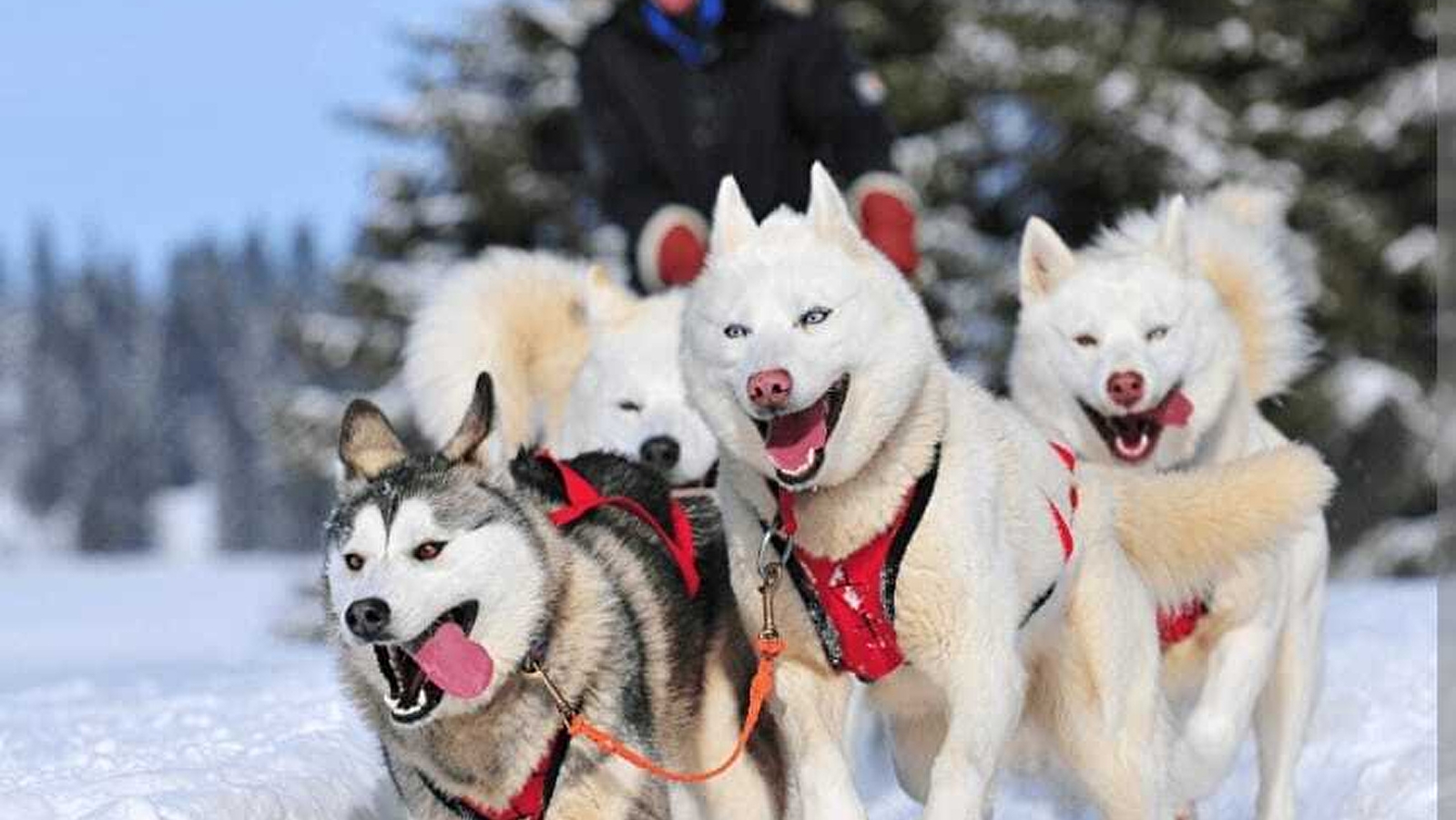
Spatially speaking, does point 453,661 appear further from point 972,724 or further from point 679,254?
point 679,254

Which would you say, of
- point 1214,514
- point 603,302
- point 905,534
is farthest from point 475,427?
point 603,302

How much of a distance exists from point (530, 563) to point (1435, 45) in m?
20.1

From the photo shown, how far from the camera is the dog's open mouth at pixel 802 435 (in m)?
3.85

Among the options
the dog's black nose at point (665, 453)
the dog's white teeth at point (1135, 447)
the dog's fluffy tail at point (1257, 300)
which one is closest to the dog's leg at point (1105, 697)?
the dog's white teeth at point (1135, 447)

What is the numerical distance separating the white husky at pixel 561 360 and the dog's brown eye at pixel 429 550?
1726mm

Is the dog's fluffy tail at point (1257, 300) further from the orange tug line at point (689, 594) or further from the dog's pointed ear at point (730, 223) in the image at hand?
the dog's pointed ear at point (730, 223)

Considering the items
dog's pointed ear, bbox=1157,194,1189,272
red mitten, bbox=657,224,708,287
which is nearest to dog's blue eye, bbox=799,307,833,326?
dog's pointed ear, bbox=1157,194,1189,272

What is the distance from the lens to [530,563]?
3.89m

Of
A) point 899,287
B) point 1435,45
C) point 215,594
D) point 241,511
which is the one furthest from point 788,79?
point 241,511

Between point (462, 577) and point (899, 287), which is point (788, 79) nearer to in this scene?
point (899, 287)

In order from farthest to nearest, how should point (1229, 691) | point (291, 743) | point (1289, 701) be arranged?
point (1289, 701), point (1229, 691), point (291, 743)

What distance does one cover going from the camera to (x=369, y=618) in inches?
138

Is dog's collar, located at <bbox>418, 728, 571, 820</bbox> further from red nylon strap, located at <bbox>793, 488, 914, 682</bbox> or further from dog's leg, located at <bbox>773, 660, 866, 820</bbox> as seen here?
red nylon strap, located at <bbox>793, 488, 914, 682</bbox>

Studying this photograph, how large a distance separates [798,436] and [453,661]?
74 centimetres
